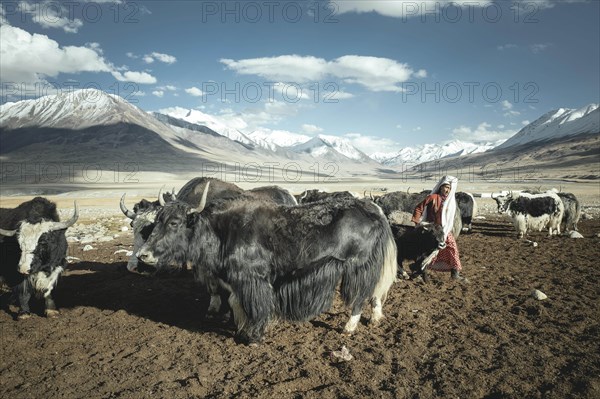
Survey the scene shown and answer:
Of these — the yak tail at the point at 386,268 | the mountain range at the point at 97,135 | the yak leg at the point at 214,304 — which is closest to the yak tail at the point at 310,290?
the yak tail at the point at 386,268

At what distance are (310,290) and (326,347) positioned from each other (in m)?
0.64

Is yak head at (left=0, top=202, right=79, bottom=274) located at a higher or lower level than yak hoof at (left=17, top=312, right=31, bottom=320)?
higher

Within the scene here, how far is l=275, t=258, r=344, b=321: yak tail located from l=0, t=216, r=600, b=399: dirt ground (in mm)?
353

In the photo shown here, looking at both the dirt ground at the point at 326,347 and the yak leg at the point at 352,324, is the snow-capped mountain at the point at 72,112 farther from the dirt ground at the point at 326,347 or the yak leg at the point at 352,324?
the yak leg at the point at 352,324

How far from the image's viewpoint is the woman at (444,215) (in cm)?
578

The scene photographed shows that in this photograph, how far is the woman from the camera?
228 inches

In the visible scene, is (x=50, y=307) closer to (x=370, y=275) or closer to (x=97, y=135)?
(x=370, y=275)

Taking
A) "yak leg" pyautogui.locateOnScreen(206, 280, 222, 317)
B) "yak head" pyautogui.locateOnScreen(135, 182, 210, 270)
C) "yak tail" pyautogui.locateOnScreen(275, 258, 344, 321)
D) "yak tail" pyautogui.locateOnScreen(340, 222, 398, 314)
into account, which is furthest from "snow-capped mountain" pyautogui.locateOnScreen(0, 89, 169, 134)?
"yak tail" pyautogui.locateOnScreen(340, 222, 398, 314)

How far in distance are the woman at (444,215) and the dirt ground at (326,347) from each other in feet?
0.97

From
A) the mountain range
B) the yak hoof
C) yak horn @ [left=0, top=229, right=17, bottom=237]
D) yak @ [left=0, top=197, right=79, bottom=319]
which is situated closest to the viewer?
yak horn @ [left=0, top=229, right=17, bottom=237]

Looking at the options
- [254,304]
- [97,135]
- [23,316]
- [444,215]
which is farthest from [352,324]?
[97,135]

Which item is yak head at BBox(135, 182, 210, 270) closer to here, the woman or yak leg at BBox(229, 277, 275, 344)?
yak leg at BBox(229, 277, 275, 344)

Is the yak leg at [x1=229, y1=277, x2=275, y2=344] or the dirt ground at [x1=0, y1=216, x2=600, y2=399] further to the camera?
the yak leg at [x1=229, y1=277, x2=275, y2=344]

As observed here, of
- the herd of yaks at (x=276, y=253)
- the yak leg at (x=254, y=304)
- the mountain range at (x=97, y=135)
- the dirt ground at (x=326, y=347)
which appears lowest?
the dirt ground at (x=326, y=347)
